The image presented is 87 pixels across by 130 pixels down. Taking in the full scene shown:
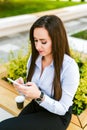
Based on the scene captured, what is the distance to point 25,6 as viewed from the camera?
32.5 feet

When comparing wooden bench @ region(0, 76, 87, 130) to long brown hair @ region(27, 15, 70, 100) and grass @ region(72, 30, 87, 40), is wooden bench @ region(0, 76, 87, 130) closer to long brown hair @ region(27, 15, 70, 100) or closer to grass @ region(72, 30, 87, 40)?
long brown hair @ region(27, 15, 70, 100)

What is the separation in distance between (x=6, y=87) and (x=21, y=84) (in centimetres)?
125

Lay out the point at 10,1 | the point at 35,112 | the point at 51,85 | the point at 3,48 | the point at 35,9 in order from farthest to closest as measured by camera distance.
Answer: the point at 10,1, the point at 35,9, the point at 3,48, the point at 35,112, the point at 51,85

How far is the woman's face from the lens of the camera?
1998 millimetres

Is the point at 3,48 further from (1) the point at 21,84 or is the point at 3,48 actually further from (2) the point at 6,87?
(1) the point at 21,84

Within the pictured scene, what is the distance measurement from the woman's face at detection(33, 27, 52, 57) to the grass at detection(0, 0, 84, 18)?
6.47m

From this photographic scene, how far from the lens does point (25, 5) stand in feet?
33.0

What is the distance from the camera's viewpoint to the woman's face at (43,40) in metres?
2.00

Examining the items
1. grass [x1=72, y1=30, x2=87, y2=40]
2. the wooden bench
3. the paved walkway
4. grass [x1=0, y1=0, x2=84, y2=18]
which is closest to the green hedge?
the wooden bench

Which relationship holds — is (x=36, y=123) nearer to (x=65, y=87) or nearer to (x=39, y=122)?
(x=39, y=122)

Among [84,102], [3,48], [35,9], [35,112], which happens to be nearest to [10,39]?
[3,48]

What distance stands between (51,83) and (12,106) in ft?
3.14

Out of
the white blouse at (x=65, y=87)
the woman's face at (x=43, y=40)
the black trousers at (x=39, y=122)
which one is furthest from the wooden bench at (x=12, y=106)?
the woman's face at (x=43, y=40)

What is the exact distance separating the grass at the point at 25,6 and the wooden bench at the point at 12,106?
541cm
